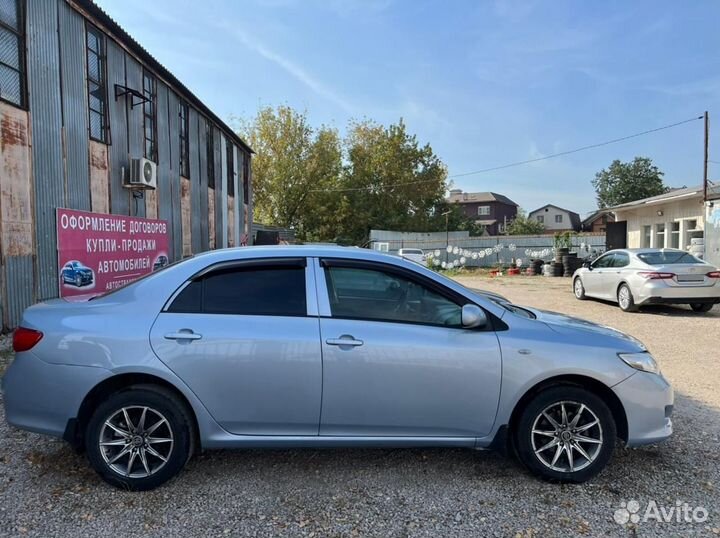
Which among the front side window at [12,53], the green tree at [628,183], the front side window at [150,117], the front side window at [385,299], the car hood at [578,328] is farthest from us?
the green tree at [628,183]

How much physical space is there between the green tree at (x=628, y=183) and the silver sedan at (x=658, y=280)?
6229cm

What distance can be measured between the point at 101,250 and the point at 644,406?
10.3m

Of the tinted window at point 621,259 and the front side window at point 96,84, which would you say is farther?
the tinted window at point 621,259

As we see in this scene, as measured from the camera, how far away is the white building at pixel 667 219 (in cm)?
1725

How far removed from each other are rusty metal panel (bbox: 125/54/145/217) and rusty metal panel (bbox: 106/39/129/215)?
18 centimetres

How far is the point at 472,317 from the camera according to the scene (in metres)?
2.97

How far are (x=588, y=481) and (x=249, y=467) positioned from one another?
89.6 inches

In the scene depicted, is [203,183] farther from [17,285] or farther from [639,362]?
[639,362]

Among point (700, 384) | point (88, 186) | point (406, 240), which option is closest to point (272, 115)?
point (406, 240)

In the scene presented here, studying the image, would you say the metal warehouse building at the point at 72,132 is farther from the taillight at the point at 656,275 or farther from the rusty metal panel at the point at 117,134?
the taillight at the point at 656,275

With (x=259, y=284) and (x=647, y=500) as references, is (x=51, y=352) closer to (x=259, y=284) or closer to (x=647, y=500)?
(x=259, y=284)

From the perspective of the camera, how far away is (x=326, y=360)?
9.52 ft

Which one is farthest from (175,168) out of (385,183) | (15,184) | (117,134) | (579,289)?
(385,183)

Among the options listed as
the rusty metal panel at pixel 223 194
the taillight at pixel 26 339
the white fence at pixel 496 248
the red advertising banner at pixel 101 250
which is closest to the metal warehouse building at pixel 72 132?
the red advertising banner at pixel 101 250
